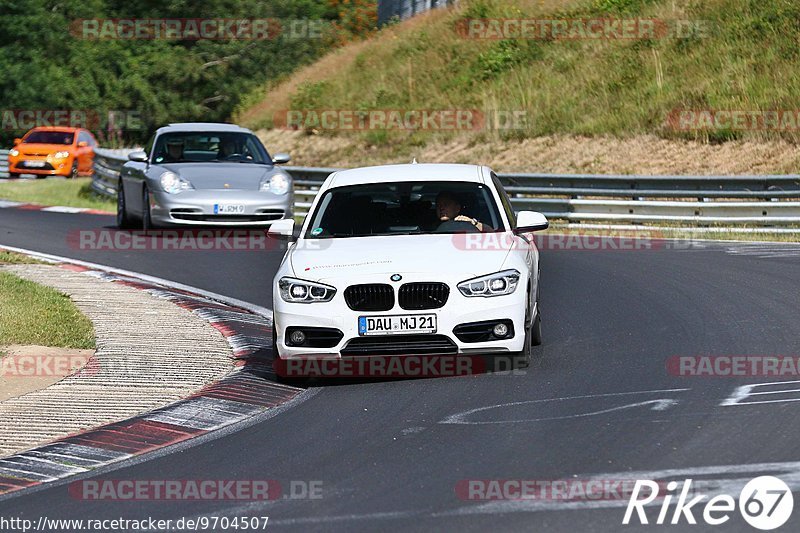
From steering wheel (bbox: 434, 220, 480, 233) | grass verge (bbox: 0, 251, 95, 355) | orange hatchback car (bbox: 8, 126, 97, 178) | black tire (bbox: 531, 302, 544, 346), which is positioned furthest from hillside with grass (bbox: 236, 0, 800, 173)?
steering wheel (bbox: 434, 220, 480, 233)

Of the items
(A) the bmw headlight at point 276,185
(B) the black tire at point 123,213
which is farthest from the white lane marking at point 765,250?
(B) the black tire at point 123,213

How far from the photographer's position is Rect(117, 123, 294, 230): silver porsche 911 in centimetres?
1908

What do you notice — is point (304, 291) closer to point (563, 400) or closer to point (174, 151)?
point (563, 400)

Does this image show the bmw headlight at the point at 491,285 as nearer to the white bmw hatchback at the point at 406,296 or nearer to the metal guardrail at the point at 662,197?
the white bmw hatchback at the point at 406,296

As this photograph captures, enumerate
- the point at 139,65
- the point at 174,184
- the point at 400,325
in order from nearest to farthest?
the point at 400,325, the point at 174,184, the point at 139,65

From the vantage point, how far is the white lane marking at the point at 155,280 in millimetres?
13617

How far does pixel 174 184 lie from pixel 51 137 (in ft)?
68.6

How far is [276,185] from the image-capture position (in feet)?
63.9

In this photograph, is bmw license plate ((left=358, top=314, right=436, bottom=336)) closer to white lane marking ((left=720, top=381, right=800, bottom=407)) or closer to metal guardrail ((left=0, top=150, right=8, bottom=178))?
white lane marking ((left=720, top=381, right=800, bottom=407))

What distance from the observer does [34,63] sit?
50344 millimetres

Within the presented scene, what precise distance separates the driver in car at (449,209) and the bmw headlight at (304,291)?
4.46ft

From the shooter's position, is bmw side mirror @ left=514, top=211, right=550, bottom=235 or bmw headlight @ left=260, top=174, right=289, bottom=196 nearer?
bmw side mirror @ left=514, top=211, right=550, bottom=235

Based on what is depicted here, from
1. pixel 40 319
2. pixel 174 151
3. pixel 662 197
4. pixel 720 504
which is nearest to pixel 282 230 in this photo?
pixel 40 319

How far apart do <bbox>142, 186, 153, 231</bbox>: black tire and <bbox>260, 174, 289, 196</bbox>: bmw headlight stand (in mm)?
1638
